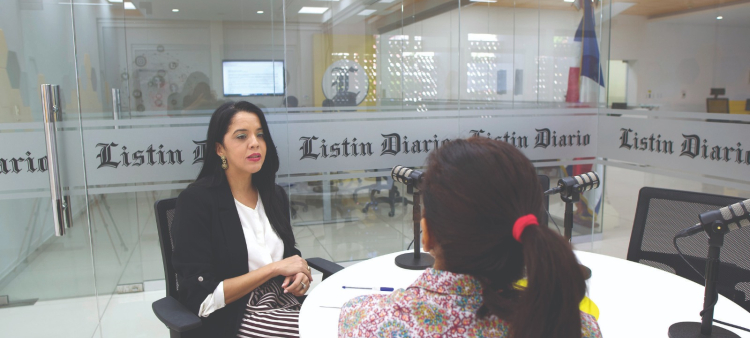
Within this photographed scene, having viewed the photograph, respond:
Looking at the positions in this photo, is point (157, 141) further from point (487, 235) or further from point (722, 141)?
point (722, 141)

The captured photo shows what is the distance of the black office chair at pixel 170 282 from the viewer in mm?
1600

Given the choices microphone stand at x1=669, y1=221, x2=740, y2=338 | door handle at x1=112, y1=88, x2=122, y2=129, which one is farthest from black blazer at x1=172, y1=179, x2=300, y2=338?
microphone stand at x1=669, y1=221, x2=740, y2=338

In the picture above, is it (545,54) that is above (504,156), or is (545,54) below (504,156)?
above

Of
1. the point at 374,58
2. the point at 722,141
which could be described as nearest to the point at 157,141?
the point at 374,58

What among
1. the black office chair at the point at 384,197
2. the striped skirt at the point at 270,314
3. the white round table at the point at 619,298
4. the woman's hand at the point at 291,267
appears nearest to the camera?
the white round table at the point at 619,298

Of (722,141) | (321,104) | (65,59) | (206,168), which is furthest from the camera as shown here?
(321,104)

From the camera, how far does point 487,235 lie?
2.81 ft

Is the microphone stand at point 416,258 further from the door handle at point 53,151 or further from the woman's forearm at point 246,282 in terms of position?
the door handle at point 53,151

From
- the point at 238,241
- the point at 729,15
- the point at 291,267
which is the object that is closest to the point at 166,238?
the point at 238,241

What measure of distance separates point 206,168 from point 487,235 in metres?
1.48

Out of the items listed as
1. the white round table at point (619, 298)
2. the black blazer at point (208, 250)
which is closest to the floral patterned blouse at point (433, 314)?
the white round table at point (619, 298)

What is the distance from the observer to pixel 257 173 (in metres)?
2.17

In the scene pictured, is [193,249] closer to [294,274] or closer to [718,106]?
[294,274]

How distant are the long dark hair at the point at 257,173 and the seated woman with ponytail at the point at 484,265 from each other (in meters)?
1.20
